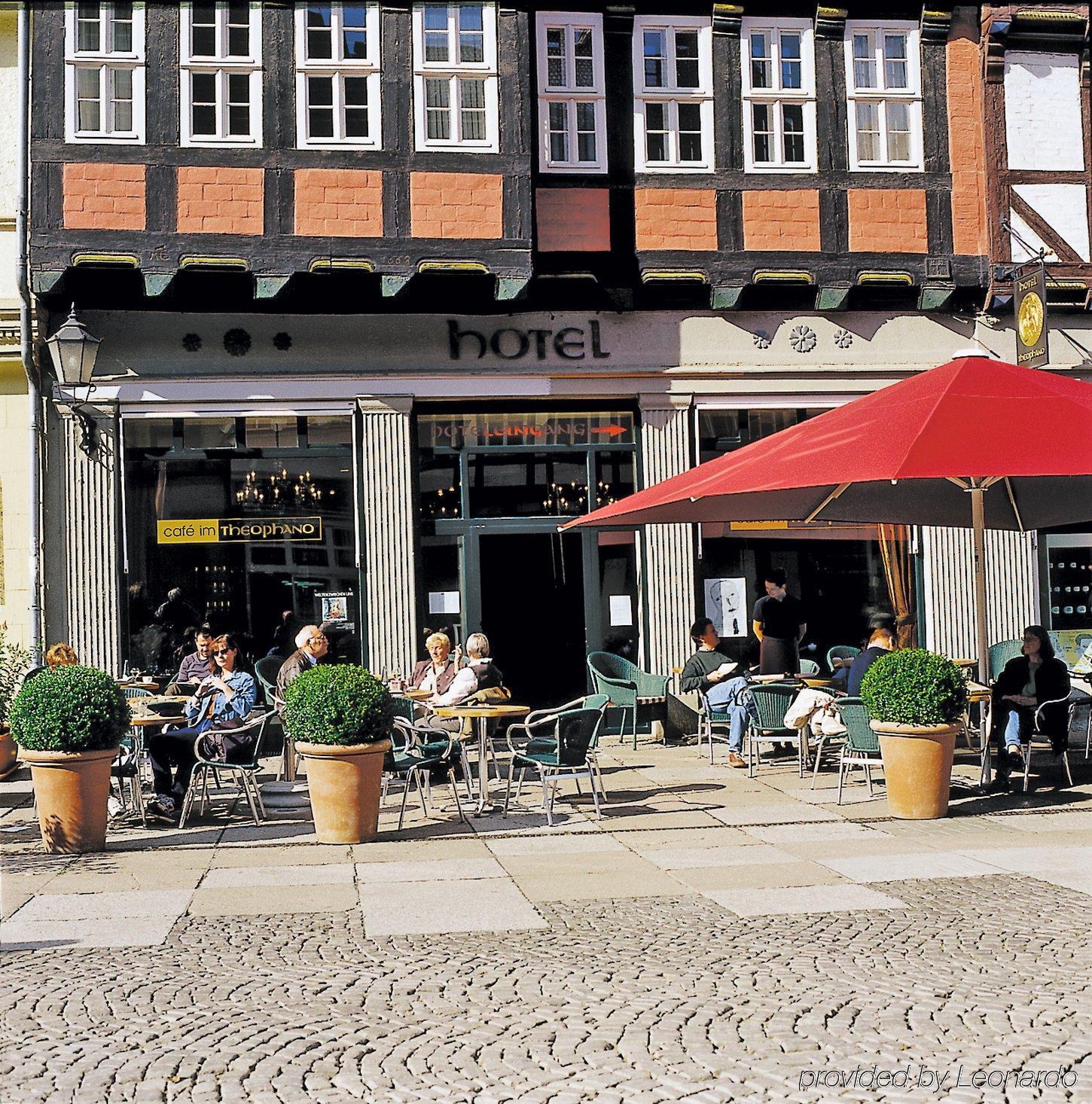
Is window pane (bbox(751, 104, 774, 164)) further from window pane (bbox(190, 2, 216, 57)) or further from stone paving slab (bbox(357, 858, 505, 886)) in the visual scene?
stone paving slab (bbox(357, 858, 505, 886))

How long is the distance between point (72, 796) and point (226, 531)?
6.33m

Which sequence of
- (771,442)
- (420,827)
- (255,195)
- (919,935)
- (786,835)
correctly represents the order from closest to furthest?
(919,935)
(786,835)
(420,827)
(771,442)
(255,195)

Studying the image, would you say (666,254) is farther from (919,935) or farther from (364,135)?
(919,935)

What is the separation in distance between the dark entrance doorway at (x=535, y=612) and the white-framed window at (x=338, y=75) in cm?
468

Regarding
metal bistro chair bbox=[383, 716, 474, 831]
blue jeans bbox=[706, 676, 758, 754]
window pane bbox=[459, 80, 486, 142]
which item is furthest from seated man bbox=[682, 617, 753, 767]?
window pane bbox=[459, 80, 486, 142]

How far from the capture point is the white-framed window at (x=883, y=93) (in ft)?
54.8

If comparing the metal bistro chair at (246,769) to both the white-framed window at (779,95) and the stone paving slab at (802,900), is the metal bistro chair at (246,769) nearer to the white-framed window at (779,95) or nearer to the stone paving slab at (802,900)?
the stone paving slab at (802,900)

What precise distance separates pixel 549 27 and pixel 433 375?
13.6ft

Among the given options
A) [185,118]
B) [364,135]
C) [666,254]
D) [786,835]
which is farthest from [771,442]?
[185,118]

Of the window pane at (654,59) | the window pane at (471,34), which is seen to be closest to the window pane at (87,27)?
the window pane at (471,34)

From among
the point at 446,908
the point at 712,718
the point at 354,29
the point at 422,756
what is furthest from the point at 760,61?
the point at 446,908

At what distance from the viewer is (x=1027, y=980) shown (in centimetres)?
605

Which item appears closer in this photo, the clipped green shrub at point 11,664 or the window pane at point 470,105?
the clipped green shrub at point 11,664

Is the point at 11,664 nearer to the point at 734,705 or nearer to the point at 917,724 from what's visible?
the point at 734,705
